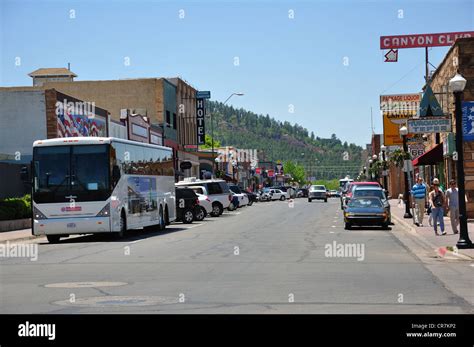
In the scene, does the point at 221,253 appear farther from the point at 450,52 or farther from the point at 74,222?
the point at 450,52

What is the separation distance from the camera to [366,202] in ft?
104

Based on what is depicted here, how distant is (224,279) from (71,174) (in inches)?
505

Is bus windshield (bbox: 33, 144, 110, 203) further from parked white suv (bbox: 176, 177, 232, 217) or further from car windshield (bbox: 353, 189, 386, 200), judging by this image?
parked white suv (bbox: 176, 177, 232, 217)

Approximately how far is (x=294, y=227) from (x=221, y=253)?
12943mm

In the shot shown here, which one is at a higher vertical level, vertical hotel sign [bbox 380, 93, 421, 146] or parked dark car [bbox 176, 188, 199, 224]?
vertical hotel sign [bbox 380, 93, 421, 146]

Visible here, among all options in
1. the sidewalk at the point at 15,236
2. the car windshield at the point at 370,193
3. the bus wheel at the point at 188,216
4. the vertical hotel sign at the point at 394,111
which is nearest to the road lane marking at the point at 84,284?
the sidewalk at the point at 15,236

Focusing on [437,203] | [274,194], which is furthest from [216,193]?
[274,194]

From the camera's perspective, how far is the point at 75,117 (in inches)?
1821

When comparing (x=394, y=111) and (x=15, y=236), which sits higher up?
(x=394, y=111)

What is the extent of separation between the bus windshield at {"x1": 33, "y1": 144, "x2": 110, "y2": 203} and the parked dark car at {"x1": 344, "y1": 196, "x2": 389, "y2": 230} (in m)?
9.93

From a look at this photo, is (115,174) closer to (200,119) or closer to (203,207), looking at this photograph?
(203,207)

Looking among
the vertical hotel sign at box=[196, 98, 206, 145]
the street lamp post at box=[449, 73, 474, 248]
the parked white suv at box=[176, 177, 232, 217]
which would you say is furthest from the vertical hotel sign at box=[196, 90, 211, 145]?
the street lamp post at box=[449, 73, 474, 248]

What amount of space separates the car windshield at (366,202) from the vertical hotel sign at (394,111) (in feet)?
119

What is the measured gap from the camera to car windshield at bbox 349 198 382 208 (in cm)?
3157
